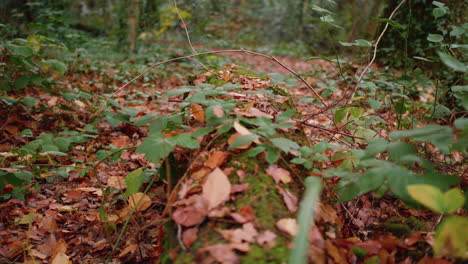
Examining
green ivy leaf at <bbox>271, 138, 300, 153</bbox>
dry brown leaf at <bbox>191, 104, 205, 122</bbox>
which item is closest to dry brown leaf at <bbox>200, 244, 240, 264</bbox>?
green ivy leaf at <bbox>271, 138, 300, 153</bbox>

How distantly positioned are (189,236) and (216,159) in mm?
370

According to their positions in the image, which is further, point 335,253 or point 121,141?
point 121,141

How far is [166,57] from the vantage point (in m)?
6.37

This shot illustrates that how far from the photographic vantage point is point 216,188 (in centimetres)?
107

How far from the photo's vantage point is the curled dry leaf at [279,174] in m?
1.17

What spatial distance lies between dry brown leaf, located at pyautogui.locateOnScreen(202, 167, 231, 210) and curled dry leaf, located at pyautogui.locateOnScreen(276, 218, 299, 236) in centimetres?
20

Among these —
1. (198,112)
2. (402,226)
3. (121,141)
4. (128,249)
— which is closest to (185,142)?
(198,112)

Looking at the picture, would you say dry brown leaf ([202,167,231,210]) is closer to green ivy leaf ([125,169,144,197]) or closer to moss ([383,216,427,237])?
green ivy leaf ([125,169,144,197])

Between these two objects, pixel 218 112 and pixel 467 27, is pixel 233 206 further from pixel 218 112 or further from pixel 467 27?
pixel 467 27

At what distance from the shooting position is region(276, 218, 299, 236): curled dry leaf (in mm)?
961

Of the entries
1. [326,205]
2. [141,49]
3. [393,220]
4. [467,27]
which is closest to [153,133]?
[326,205]

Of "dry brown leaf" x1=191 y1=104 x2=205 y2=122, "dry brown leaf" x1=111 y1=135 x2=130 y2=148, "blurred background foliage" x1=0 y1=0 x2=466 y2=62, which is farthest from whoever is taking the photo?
"blurred background foliage" x1=0 y1=0 x2=466 y2=62

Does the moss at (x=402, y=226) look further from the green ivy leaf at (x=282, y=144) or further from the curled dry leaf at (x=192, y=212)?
the curled dry leaf at (x=192, y=212)

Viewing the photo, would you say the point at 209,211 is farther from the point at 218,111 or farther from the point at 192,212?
the point at 218,111
